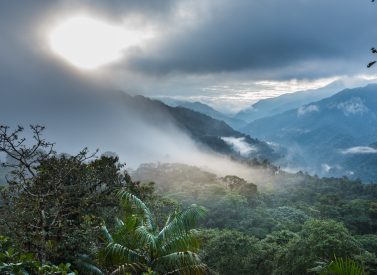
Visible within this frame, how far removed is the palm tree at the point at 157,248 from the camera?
10.7m

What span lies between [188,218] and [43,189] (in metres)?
4.65

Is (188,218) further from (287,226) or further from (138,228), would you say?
(287,226)

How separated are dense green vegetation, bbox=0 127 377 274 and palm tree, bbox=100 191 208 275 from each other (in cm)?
3

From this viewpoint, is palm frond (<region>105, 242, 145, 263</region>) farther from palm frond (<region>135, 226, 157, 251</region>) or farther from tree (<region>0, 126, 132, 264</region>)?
tree (<region>0, 126, 132, 264</region>)

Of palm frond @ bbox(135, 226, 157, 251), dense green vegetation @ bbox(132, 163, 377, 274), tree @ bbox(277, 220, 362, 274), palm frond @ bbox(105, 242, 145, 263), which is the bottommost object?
dense green vegetation @ bbox(132, 163, 377, 274)

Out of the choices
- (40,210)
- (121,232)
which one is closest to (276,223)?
(121,232)

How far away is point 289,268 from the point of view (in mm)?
24797

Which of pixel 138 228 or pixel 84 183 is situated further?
pixel 84 183

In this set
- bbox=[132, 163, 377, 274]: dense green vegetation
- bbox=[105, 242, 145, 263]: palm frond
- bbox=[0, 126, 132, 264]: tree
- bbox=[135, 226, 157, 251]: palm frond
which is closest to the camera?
bbox=[0, 126, 132, 264]: tree

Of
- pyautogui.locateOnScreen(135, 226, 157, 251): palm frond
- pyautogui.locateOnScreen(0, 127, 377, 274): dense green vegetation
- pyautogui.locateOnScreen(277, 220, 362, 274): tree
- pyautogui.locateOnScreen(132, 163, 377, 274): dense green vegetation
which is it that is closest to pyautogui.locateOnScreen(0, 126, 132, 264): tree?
pyautogui.locateOnScreen(0, 127, 377, 274): dense green vegetation

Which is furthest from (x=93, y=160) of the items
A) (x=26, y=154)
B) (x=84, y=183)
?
(x=26, y=154)

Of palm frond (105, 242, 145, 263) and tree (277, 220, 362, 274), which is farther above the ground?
palm frond (105, 242, 145, 263)

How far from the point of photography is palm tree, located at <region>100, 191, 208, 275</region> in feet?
35.2

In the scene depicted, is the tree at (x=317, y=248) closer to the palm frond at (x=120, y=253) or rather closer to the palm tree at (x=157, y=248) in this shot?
the palm tree at (x=157, y=248)
